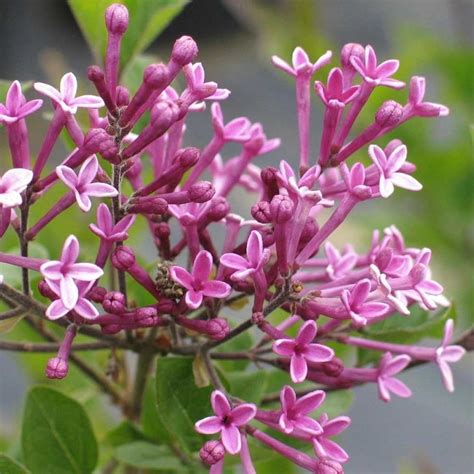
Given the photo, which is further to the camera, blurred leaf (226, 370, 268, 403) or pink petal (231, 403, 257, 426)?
blurred leaf (226, 370, 268, 403)

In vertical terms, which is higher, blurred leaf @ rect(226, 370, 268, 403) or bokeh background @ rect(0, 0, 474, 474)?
blurred leaf @ rect(226, 370, 268, 403)

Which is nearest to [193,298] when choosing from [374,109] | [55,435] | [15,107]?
[15,107]

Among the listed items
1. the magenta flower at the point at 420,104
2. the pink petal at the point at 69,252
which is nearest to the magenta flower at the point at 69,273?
the pink petal at the point at 69,252

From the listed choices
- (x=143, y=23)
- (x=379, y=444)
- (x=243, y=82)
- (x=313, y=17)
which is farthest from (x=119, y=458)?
(x=243, y=82)

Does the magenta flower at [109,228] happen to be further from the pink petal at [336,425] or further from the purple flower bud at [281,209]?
the pink petal at [336,425]

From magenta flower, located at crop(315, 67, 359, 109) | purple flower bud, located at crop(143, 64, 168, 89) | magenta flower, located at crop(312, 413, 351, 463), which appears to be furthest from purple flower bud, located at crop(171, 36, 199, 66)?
magenta flower, located at crop(312, 413, 351, 463)

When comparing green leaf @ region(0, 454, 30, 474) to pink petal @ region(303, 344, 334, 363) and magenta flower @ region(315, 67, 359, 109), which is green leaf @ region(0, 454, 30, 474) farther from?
magenta flower @ region(315, 67, 359, 109)

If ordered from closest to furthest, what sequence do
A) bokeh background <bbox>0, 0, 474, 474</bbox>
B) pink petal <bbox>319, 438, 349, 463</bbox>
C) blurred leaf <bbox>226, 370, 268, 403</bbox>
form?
pink petal <bbox>319, 438, 349, 463</bbox>
blurred leaf <bbox>226, 370, 268, 403</bbox>
bokeh background <bbox>0, 0, 474, 474</bbox>

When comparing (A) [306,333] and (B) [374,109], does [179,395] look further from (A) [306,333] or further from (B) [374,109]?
(B) [374,109]
